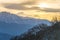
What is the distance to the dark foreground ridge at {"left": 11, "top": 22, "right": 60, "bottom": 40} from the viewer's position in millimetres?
1334

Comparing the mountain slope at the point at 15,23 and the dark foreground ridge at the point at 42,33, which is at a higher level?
the mountain slope at the point at 15,23

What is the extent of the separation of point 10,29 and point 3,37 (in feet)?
0.30

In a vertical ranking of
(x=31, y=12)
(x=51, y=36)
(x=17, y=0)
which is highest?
(x=17, y=0)

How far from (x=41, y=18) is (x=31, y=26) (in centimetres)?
12

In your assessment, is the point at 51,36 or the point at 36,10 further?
the point at 36,10

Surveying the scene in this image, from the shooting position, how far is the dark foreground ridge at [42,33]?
1.33 meters

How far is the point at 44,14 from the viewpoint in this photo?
1423mm

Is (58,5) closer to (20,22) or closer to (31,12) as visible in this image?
(31,12)

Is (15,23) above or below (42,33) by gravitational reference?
above

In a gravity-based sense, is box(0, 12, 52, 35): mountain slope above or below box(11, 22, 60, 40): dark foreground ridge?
above

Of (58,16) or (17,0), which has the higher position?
(17,0)

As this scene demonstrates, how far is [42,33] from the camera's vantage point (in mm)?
1351

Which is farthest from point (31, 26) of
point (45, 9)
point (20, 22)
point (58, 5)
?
point (58, 5)

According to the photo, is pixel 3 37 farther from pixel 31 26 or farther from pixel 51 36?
pixel 51 36
